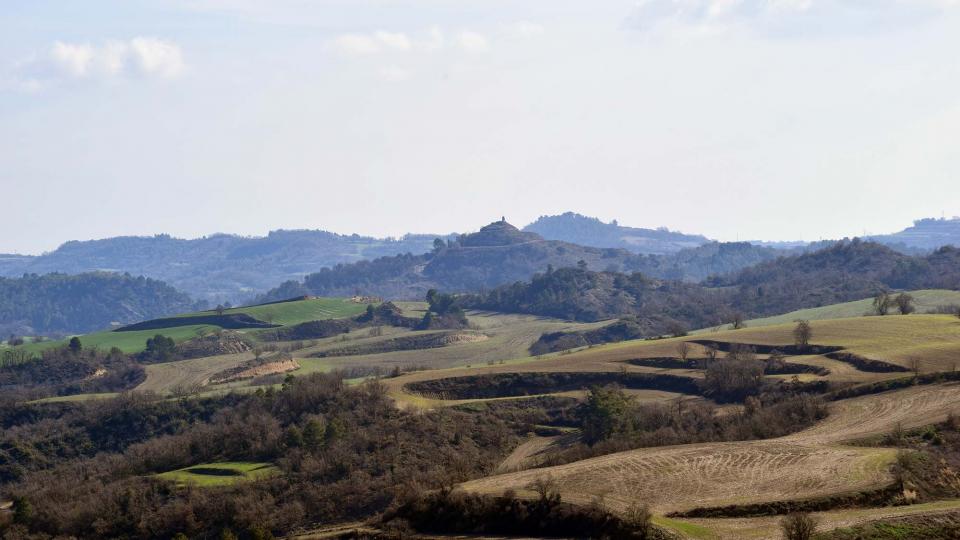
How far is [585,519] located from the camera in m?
61.0

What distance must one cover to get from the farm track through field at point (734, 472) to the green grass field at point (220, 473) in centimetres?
2872

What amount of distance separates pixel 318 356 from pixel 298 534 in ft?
404

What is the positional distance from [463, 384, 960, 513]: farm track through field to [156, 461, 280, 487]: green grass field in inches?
1131

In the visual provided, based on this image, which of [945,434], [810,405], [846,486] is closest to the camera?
[846,486]

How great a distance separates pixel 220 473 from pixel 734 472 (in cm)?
5053

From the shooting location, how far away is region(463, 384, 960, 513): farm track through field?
6550 centimetres

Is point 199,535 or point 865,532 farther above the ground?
point 865,532

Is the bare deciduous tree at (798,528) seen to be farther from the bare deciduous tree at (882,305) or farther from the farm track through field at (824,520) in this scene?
the bare deciduous tree at (882,305)

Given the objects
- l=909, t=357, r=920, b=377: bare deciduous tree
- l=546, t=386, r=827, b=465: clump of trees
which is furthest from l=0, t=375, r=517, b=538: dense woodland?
l=909, t=357, r=920, b=377: bare deciduous tree

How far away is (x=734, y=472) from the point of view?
7200 cm

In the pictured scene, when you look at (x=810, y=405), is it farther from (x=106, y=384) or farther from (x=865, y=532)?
(x=106, y=384)

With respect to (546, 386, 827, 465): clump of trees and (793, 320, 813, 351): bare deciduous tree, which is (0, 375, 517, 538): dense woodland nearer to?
(546, 386, 827, 465): clump of trees

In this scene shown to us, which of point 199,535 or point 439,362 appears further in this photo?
point 439,362

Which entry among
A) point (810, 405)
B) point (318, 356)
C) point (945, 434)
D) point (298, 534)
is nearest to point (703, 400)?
point (810, 405)
